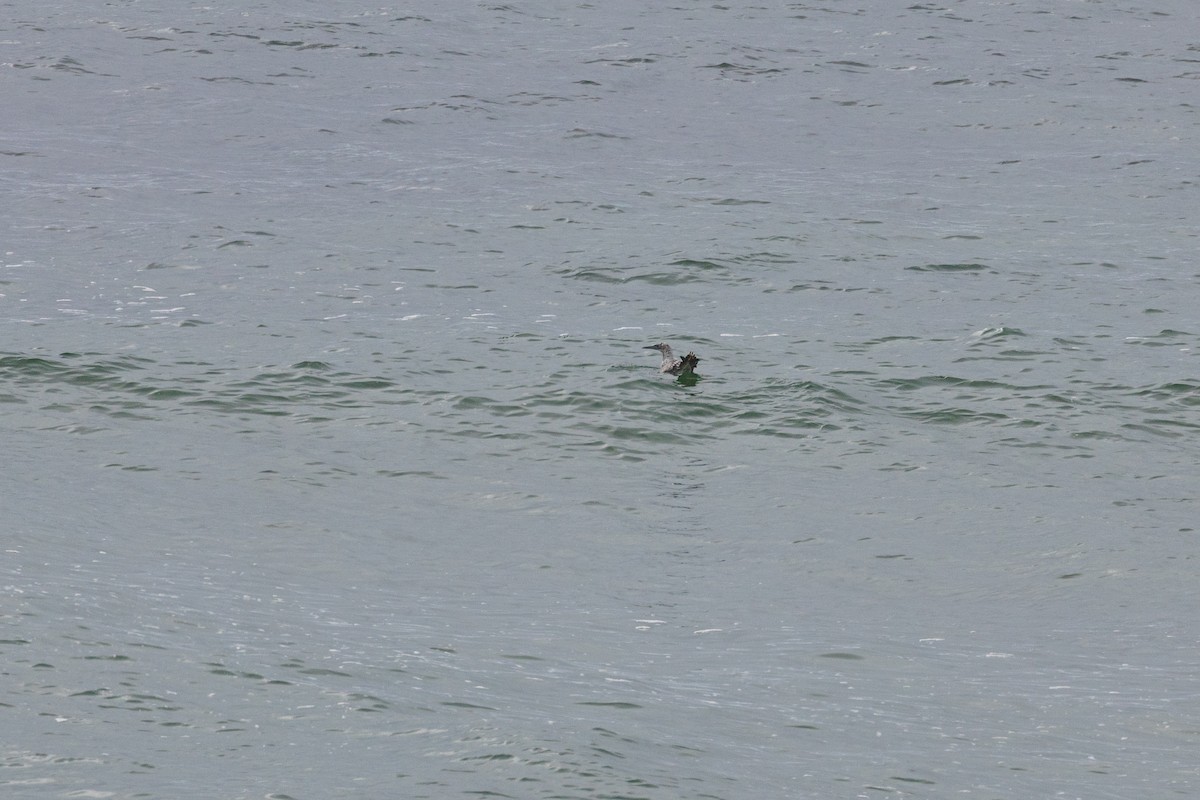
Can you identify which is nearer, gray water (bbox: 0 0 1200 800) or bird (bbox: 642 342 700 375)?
gray water (bbox: 0 0 1200 800)

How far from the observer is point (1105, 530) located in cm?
1953

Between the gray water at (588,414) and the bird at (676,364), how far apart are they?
16 cm

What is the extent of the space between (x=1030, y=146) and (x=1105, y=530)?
19.9 meters

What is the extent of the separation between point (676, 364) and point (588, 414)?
4.86ft

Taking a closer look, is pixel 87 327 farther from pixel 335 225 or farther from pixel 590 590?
pixel 590 590

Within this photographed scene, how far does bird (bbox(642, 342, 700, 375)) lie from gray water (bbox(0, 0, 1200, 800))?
16 cm

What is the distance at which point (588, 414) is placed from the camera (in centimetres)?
2309

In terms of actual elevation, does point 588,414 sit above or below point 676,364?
below

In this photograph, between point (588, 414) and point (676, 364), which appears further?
point (676, 364)

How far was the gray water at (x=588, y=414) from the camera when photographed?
13.8m

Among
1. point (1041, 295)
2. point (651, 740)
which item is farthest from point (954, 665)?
point (1041, 295)

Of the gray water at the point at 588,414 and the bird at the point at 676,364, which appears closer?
the gray water at the point at 588,414

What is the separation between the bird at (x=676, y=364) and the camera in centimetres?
2347

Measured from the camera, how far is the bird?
23.5m
